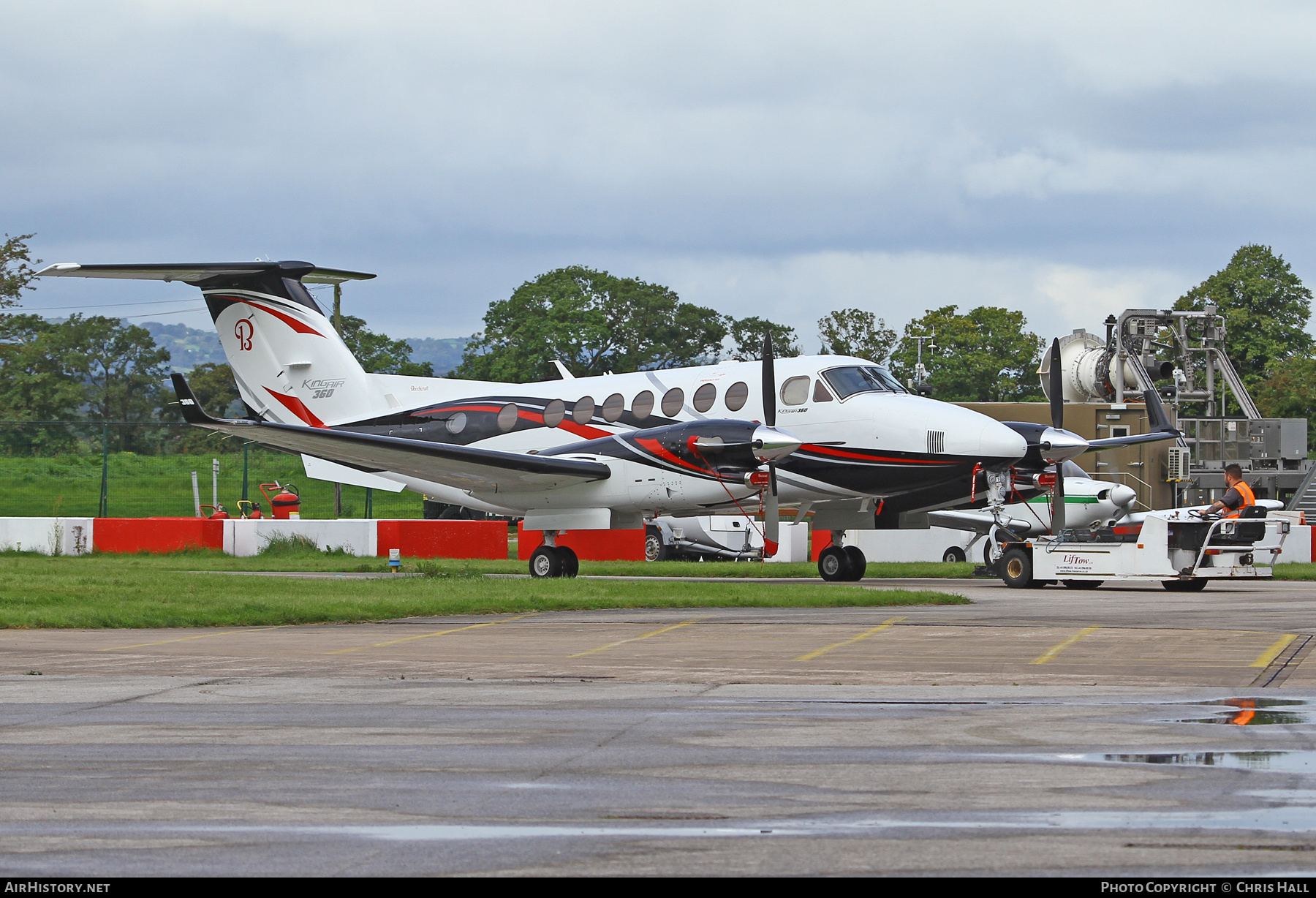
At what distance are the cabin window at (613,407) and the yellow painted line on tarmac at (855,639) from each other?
10.5 metres

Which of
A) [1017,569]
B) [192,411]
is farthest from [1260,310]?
[192,411]

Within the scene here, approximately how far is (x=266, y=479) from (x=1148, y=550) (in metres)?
32.6

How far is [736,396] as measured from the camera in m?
24.0

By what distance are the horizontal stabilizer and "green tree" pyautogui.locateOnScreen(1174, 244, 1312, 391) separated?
60005 mm

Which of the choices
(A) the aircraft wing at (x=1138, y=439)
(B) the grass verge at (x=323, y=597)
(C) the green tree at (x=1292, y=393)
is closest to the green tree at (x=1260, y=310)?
(C) the green tree at (x=1292, y=393)

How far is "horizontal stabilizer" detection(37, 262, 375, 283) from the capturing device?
83.7ft

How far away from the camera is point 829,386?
2320 centimetres

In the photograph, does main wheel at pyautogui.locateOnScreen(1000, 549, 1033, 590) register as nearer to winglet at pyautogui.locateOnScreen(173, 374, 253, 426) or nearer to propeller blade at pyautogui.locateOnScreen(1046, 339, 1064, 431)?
propeller blade at pyautogui.locateOnScreen(1046, 339, 1064, 431)

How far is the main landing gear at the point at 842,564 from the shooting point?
24188mm

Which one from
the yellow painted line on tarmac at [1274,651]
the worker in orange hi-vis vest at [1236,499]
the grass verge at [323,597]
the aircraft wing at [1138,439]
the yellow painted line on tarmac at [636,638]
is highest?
the aircraft wing at [1138,439]

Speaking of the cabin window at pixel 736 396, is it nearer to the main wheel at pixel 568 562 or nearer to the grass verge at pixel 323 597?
the grass verge at pixel 323 597

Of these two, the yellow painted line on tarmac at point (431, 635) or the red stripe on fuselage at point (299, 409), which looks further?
the red stripe on fuselage at point (299, 409)

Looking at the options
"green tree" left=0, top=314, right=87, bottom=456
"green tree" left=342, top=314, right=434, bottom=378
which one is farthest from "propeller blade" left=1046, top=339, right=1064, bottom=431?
"green tree" left=342, top=314, right=434, bottom=378
